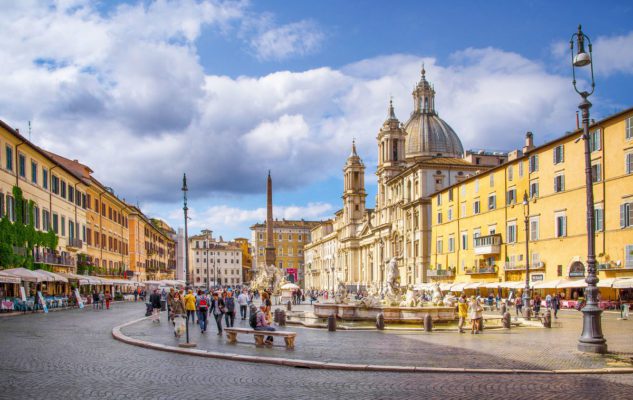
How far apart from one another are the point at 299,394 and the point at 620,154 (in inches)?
1304

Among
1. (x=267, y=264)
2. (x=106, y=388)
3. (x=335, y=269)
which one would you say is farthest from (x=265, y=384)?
(x=335, y=269)

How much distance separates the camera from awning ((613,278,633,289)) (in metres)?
35.6

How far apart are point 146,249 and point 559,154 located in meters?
58.0

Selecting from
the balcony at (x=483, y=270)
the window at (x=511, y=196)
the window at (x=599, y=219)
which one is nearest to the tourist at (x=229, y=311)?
the window at (x=599, y=219)

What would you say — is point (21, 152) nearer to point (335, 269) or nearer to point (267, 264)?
point (267, 264)

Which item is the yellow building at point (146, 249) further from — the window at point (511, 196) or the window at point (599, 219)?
the window at point (599, 219)

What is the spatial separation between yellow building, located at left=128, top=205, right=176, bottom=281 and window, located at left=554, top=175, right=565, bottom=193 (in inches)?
1902

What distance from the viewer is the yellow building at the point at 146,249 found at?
7581 cm

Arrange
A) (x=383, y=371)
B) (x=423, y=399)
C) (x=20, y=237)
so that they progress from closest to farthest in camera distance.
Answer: (x=423, y=399) < (x=383, y=371) < (x=20, y=237)

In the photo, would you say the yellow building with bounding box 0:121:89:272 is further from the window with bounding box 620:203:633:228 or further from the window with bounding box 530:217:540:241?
the window with bounding box 620:203:633:228

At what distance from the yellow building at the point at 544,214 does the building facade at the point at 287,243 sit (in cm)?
10555

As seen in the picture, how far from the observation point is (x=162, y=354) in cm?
1656

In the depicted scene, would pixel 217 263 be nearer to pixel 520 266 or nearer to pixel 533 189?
pixel 520 266

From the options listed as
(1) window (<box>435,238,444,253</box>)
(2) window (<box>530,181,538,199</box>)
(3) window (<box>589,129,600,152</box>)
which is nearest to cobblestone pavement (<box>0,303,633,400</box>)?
(3) window (<box>589,129,600,152</box>)
